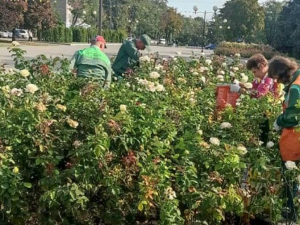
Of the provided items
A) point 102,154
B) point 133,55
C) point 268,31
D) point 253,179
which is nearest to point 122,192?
point 102,154

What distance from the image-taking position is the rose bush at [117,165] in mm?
2889

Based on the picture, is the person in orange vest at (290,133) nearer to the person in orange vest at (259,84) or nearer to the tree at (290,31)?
the person in orange vest at (259,84)

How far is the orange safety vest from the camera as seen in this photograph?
3.77 meters

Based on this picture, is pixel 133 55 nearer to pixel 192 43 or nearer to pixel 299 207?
pixel 299 207

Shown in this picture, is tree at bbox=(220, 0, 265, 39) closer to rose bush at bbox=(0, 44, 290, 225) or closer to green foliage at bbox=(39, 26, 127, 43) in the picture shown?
green foliage at bbox=(39, 26, 127, 43)

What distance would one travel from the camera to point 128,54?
696cm

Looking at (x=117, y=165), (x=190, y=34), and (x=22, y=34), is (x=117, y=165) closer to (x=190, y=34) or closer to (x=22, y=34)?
(x=22, y=34)

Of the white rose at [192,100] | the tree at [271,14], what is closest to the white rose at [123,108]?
the white rose at [192,100]

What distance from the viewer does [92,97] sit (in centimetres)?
337

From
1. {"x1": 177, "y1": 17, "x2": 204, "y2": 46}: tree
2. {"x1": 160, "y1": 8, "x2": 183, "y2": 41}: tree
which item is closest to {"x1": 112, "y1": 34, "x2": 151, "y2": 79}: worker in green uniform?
{"x1": 160, "y1": 8, "x2": 183, "y2": 41}: tree

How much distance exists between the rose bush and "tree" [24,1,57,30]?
4613cm

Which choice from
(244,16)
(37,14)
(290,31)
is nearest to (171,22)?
(244,16)

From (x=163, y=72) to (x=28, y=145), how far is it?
3479mm

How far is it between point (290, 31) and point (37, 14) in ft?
80.6
